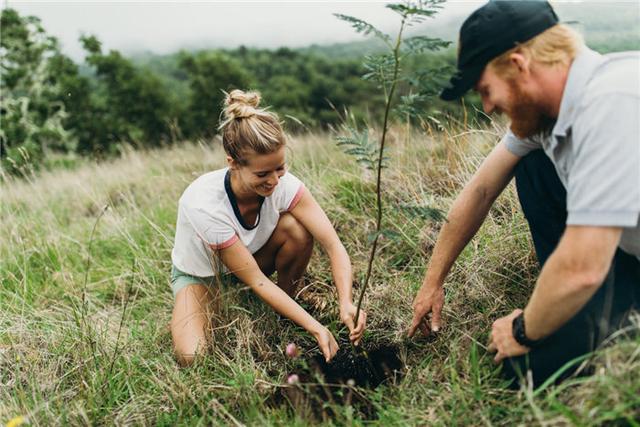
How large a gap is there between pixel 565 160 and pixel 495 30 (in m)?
0.49

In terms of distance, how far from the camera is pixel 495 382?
199cm

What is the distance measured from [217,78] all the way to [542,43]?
21265 millimetres

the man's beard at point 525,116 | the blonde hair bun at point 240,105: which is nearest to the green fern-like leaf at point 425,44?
the man's beard at point 525,116

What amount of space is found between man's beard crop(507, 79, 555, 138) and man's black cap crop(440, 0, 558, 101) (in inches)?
4.5

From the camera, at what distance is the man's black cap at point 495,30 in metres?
1.66

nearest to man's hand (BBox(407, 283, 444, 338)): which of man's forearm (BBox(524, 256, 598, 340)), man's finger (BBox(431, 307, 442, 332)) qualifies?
man's finger (BBox(431, 307, 442, 332))

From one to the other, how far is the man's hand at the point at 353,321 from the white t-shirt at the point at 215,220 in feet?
2.07

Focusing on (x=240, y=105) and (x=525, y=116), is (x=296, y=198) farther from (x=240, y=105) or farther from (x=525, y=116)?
(x=525, y=116)

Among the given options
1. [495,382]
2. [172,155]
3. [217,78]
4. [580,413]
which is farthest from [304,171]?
[217,78]

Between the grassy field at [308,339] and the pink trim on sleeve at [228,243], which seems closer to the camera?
the grassy field at [308,339]

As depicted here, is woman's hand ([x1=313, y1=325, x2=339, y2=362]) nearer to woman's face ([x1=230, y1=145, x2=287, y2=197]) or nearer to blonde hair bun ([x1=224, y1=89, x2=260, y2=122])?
woman's face ([x1=230, y1=145, x2=287, y2=197])

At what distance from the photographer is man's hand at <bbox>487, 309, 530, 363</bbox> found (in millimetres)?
1857

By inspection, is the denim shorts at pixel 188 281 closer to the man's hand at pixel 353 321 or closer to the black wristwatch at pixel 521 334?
the man's hand at pixel 353 321

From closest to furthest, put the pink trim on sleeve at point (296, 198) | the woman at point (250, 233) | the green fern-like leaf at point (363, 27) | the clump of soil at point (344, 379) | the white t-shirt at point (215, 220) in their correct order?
the green fern-like leaf at point (363, 27), the clump of soil at point (344, 379), the woman at point (250, 233), the white t-shirt at point (215, 220), the pink trim on sleeve at point (296, 198)
